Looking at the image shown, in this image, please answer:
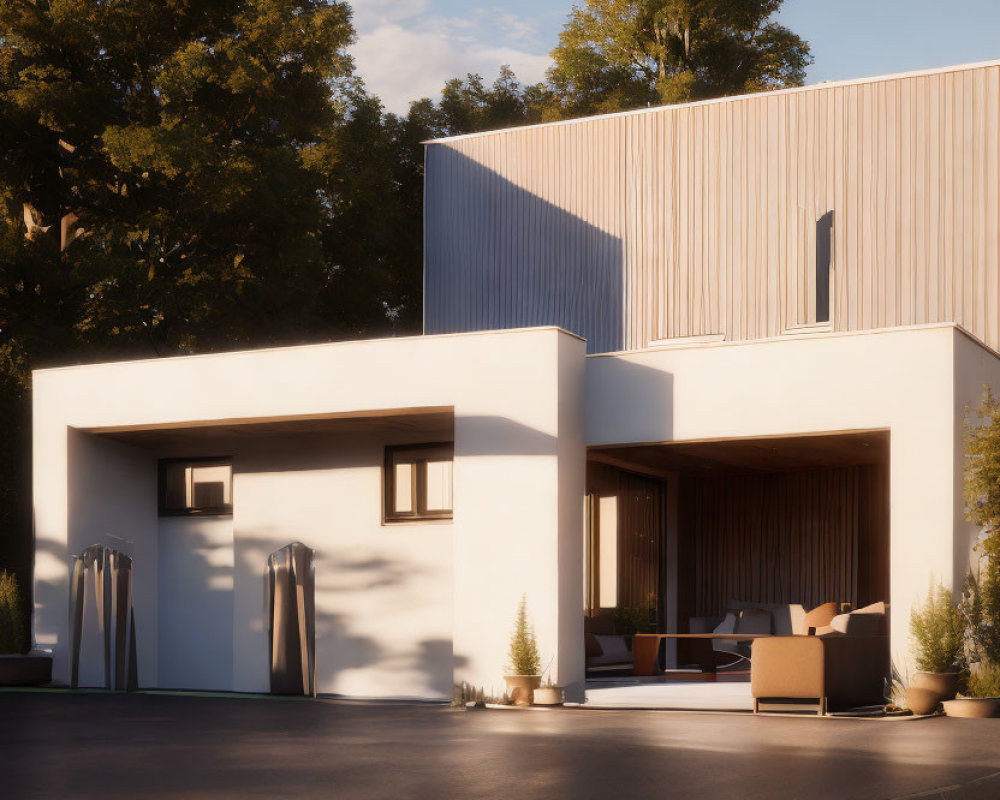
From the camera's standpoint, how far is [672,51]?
106ft

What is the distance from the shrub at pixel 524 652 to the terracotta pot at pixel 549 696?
0.69 ft

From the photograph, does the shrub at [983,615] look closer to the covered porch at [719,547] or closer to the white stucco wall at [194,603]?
the covered porch at [719,547]

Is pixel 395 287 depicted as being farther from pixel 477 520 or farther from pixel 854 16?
pixel 477 520

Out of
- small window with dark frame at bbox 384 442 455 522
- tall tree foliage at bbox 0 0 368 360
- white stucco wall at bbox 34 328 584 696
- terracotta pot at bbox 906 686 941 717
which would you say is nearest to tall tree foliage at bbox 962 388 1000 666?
terracotta pot at bbox 906 686 941 717

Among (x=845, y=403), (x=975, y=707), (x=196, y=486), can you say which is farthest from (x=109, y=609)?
(x=975, y=707)

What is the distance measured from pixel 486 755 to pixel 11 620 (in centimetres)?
931

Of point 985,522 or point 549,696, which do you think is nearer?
point 985,522

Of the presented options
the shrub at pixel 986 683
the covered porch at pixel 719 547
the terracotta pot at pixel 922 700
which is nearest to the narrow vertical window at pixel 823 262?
the covered porch at pixel 719 547

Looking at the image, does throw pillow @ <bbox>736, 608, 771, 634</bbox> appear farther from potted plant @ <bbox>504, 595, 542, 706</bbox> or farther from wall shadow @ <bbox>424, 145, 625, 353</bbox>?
potted plant @ <bbox>504, 595, 542, 706</bbox>

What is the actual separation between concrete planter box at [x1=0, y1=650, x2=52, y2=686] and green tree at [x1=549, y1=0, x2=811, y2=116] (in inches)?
784

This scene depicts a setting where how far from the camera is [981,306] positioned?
17.2m

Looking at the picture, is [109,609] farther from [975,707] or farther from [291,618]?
[975,707]

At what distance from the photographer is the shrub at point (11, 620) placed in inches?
632

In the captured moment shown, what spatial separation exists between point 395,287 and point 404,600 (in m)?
15.4
